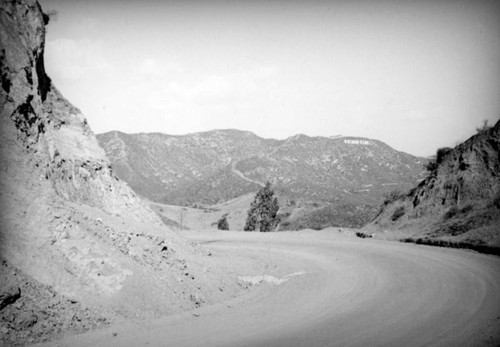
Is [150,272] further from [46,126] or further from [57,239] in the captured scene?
[46,126]

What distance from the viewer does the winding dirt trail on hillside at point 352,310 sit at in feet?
23.8

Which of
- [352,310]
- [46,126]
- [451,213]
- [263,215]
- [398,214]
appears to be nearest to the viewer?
[352,310]

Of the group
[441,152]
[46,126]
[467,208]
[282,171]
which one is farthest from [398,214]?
[282,171]

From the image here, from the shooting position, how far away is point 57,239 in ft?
28.5

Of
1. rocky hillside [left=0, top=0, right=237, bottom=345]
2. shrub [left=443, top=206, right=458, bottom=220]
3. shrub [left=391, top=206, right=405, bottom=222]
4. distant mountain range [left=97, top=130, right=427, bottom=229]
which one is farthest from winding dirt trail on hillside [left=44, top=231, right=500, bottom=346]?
distant mountain range [left=97, top=130, right=427, bottom=229]

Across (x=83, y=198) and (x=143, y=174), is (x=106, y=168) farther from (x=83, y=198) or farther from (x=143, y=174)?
(x=143, y=174)

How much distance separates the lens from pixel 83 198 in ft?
39.9

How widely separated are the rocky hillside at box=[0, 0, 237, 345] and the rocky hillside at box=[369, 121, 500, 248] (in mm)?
14265

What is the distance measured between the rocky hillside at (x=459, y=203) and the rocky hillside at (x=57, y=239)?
14265 mm

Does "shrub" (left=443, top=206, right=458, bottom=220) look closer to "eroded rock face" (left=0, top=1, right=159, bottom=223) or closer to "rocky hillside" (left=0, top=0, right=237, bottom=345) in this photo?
"rocky hillside" (left=0, top=0, right=237, bottom=345)

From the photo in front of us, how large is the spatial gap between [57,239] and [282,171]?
12970 cm

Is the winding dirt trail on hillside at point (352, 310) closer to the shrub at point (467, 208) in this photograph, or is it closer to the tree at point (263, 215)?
the shrub at point (467, 208)

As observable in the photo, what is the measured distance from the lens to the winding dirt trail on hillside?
23.8 ft

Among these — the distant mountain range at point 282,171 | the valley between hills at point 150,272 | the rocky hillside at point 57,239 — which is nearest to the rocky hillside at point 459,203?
the valley between hills at point 150,272
